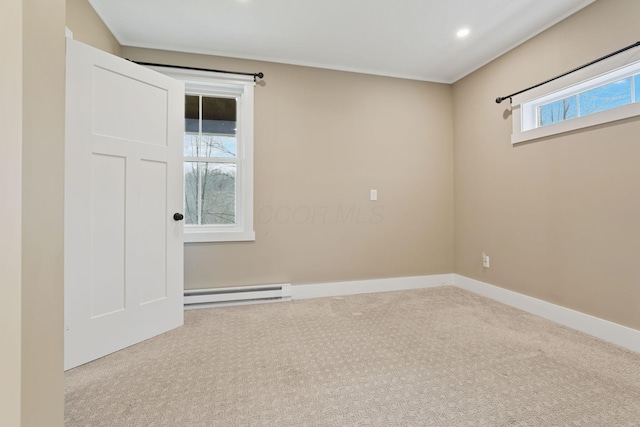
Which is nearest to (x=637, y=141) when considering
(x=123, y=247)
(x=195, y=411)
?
(x=195, y=411)

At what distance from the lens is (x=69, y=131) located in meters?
1.82

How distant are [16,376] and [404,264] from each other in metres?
3.25

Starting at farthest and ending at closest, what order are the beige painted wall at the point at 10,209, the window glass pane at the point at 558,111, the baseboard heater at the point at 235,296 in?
the baseboard heater at the point at 235,296 < the window glass pane at the point at 558,111 < the beige painted wall at the point at 10,209

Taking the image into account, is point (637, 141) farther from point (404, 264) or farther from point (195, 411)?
point (195, 411)

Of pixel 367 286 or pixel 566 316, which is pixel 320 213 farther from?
pixel 566 316

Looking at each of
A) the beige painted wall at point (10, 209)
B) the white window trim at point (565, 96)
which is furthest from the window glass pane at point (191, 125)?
the white window trim at point (565, 96)

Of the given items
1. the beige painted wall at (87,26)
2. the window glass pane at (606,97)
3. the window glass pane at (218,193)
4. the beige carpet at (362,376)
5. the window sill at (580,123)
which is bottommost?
the beige carpet at (362,376)

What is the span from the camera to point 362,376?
166cm

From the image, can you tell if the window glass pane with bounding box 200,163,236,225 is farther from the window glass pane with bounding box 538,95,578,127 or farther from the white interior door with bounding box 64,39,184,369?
the window glass pane with bounding box 538,95,578,127

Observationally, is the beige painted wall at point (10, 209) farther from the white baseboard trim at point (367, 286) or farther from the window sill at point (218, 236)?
the white baseboard trim at point (367, 286)

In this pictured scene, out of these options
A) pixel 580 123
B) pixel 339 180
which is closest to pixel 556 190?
pixel 580 123

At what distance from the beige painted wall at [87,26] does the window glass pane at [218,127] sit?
2.86 ft

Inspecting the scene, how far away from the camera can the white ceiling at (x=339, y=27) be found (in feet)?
7.36

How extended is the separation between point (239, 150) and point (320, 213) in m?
1.08
